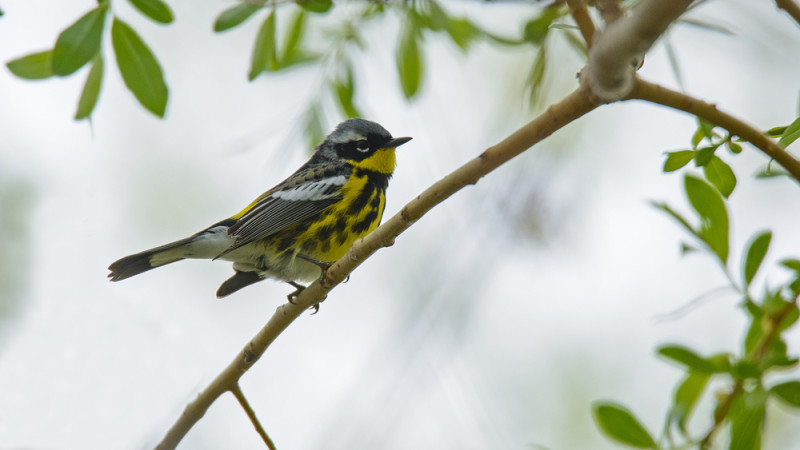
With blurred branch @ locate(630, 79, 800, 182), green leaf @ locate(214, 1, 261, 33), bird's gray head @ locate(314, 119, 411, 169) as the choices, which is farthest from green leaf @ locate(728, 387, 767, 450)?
bird's gray head @ locate(314, 119, 411, 169)

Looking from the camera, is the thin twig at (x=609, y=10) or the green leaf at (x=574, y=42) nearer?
the thin twig at (x=609, y=10)

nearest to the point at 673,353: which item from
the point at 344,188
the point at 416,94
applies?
the point at 416,94

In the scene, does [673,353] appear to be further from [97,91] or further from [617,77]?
[97,91]

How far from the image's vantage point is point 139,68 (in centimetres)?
275

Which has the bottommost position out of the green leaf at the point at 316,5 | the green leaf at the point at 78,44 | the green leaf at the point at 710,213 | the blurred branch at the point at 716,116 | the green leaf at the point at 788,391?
the green leaf at the point at 788,391

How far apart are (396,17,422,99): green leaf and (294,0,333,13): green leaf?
0.52m

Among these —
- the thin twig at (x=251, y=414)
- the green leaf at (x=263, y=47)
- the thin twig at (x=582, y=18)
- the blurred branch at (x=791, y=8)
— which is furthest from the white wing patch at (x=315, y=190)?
the blurred branch at (x=791, y=8)

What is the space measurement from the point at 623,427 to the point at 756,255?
27.8 inches

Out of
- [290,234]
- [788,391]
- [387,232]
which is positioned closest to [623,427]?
[788,391]

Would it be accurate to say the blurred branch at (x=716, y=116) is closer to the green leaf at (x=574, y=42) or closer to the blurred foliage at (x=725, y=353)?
the blurred foliage at (x=725, y=353)

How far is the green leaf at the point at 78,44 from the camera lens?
2.57 m

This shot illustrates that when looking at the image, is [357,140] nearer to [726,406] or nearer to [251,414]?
[251,414]

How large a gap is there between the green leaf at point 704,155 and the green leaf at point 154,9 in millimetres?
1829

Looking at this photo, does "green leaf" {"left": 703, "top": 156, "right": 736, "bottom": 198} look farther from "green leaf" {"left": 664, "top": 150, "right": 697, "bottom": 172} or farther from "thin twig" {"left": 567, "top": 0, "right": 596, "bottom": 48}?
"thin twig" {"left": 567, "top": 0, "right": 596, "bottom": 48}
